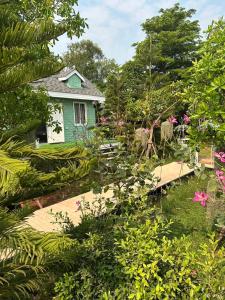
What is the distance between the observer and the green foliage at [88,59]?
47.8m

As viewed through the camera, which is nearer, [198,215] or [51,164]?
[51,164]

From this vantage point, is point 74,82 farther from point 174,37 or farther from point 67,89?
point 174,37

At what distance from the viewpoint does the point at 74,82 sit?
851 inches

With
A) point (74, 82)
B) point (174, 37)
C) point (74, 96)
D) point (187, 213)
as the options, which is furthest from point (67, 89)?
point (174, 37)

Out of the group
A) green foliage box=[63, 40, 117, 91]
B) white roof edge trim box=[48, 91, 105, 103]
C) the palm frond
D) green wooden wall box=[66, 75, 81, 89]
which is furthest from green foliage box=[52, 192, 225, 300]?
green foliage box=[63, 40, 117, 91]

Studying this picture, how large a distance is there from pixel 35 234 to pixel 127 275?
1284 millimetres

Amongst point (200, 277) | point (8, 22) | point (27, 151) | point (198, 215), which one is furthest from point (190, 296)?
point (198, 215)

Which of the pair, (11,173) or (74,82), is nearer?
(11,173)

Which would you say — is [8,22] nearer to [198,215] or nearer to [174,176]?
[198,215]

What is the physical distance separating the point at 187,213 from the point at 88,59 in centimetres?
4602

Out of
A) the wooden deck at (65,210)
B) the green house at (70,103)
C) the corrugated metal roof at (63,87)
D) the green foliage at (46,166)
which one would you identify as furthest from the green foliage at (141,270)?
the corrugated metal roof at (63,87)

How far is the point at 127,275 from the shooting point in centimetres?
286

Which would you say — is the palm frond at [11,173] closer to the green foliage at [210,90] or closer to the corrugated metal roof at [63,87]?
the green foliage at [210,90]

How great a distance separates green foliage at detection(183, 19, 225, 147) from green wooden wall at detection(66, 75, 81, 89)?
60.0ft
